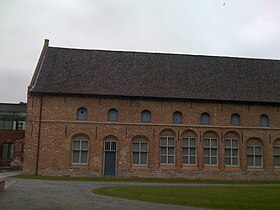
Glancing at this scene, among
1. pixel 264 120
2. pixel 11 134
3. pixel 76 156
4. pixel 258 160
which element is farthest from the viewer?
pixel 11 134

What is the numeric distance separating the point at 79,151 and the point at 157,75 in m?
9.54

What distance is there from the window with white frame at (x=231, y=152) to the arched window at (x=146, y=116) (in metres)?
6.66

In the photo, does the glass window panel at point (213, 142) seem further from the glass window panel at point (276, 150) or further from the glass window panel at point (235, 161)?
the glass window panel at point (276, 150)

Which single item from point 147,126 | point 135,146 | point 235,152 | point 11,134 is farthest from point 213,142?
point 11,134

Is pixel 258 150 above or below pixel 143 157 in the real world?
above

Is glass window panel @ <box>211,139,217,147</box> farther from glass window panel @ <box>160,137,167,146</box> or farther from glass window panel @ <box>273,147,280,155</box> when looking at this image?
glass window panel @ <box>273,147,280,155</box>

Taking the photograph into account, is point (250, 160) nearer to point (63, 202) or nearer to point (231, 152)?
point (231, 152)

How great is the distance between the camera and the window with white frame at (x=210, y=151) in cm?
3116

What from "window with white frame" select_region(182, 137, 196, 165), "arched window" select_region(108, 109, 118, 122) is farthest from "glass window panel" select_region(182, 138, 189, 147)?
"arched window" select_region(108, 109, 118, 122)

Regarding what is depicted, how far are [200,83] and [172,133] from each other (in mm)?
5315

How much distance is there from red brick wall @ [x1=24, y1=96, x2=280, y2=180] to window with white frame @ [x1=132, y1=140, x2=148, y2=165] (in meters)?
0.37

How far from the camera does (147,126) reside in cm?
3088

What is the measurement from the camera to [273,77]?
35.3 meters

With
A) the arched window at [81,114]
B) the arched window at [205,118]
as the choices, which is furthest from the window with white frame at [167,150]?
the arched window at [81,114]
